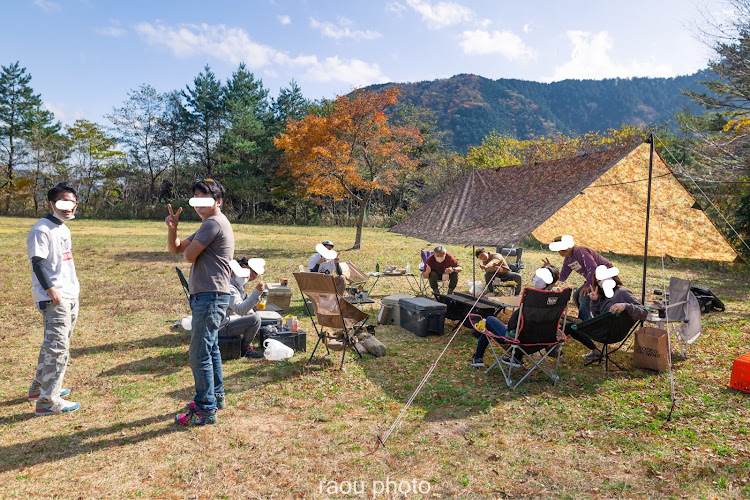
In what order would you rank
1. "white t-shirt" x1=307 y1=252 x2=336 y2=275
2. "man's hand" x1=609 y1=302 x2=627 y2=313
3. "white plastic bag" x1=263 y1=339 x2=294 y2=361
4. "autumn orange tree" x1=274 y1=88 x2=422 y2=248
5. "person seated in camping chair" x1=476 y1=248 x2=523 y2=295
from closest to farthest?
1. "man's hand" x1=609 y1=302 x2=627 y2=313
2. "white plastic bag" x1=263 y1=339 x2=294 y2=361
3. "white t-shirt" x1=307 y1=252 x2=336 y2=275
4. "person seated in camping chair" x1=476 y1=248 x2=523 y2=295
5. "autumn orange tree" x1=274 y1=88 x2=422 y2=248

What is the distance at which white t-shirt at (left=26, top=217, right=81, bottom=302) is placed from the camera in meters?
3.50

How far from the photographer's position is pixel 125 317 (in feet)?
23.6

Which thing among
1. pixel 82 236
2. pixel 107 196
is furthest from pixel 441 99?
pixel 82 236

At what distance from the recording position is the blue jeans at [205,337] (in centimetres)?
340

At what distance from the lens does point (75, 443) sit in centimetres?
337

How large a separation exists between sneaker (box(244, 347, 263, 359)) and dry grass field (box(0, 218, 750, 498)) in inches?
9.1

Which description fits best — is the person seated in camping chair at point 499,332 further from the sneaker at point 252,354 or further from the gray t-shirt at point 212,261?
the gray t-shirt at point 212,261

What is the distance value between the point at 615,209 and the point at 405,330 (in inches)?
155

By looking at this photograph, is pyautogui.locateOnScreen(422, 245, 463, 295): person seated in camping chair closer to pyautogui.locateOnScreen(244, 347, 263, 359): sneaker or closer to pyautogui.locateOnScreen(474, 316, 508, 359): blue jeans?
pyautogui.locateOnScreen(474, 316, 508, 359): blue jeans

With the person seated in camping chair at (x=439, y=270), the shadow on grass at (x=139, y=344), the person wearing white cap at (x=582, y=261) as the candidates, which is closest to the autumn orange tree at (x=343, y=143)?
the person seated in camping chair at (x=439, y=270)

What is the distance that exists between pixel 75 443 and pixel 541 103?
10408 cm

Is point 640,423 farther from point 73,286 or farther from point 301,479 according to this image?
point 73,286

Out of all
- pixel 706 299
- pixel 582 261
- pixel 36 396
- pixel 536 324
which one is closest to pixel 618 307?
pixel 536 324

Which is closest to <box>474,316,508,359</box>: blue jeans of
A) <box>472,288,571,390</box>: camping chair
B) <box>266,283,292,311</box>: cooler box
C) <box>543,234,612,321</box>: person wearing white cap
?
<box>472,288,571,390</box>: camping chair
